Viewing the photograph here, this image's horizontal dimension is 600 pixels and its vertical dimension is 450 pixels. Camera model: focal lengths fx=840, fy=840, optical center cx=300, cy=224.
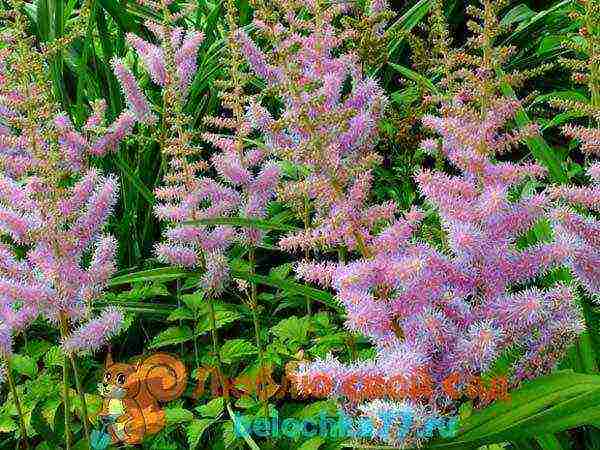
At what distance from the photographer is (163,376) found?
302 centimetres

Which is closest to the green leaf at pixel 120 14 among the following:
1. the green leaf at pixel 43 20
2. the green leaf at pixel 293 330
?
the green leaf at pixel 43 20

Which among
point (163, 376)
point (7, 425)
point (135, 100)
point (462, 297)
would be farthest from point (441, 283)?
point (135, 100)

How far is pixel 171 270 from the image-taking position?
3.04 meters

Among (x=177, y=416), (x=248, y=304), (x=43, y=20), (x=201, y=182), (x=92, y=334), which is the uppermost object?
(x=43, y=20)

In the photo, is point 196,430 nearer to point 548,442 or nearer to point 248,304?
point 248,304

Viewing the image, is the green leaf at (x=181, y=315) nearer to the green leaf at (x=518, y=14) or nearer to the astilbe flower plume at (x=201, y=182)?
the astilbe flower plume at (x=201, y=182)

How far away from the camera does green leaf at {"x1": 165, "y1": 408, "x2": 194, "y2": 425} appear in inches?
106

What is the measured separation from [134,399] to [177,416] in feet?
0.59

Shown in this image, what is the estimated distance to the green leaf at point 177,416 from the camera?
8.83ft

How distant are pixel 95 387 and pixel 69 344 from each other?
3.07ft

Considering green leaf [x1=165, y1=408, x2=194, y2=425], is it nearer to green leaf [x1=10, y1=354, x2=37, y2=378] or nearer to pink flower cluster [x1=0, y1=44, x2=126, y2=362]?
pink flower cluster [x1=0, y1=44, x2=126, y2=362]

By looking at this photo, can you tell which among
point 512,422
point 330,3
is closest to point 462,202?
point 512,422

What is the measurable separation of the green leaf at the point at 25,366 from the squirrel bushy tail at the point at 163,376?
41cm

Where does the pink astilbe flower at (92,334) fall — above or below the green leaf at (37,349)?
above
